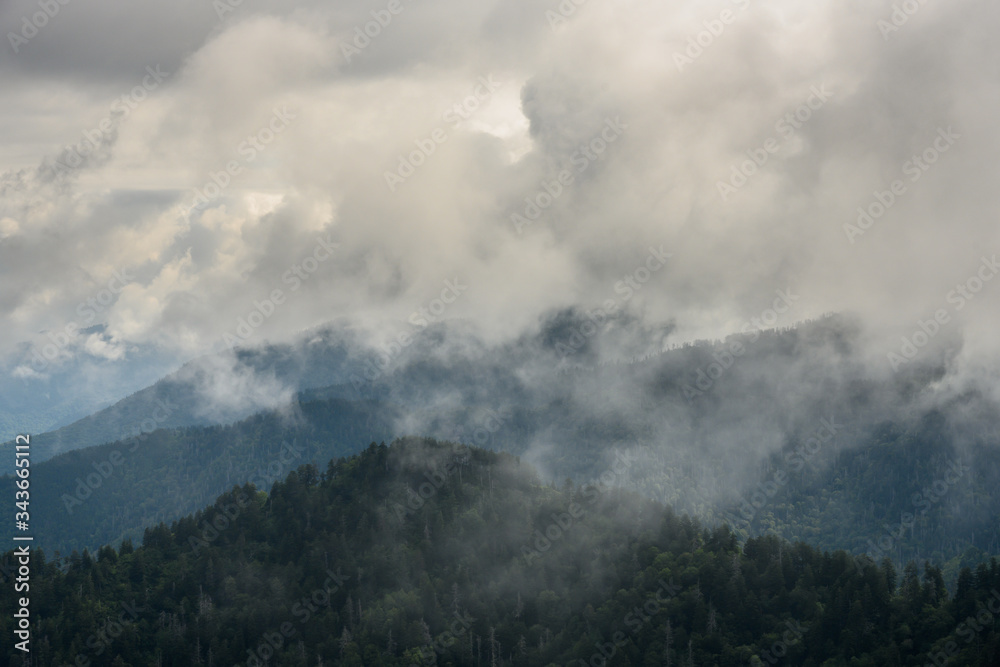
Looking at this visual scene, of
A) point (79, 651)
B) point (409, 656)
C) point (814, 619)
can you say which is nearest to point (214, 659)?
point (79, 651)

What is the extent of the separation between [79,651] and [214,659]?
31768 millimetres

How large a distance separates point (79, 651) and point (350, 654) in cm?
6435

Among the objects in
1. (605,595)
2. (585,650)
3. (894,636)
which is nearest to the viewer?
(894,636)

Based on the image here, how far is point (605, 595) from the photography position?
195625 millimetres

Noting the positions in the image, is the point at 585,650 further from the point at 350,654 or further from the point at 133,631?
the point at 133,631

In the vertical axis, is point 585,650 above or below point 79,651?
below

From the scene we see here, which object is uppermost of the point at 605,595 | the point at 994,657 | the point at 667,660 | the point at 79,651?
the point at 79,651

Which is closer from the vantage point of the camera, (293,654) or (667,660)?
(667,660)

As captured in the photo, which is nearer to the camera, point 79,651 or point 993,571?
point 993,571

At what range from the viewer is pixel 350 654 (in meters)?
183

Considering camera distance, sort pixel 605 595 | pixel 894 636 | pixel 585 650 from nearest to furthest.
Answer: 1. pixel 894 636
2. pixel 585 650
3. pixel 605 595

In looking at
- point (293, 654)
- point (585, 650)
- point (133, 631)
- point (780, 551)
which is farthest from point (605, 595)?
point (133, 631)

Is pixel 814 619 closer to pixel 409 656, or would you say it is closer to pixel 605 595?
pixel 605 595

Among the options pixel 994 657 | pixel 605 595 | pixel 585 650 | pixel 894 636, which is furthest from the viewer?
pixel 605 595
